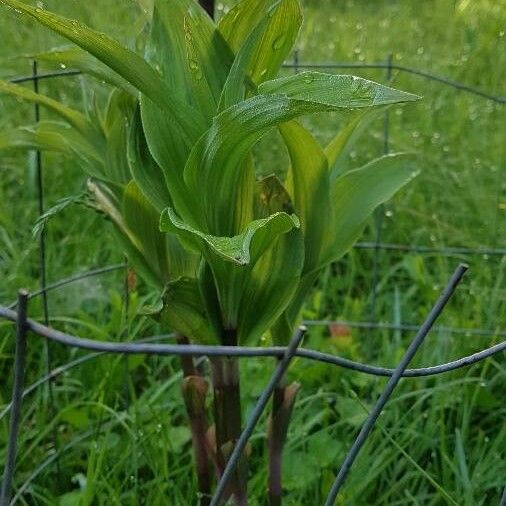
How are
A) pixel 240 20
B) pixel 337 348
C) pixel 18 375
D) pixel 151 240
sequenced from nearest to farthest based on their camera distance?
pixel 18 375
pixel 240 20
pixel 151 240
pixel 337 348

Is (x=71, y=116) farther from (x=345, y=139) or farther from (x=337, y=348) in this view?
(x=337, y=348)

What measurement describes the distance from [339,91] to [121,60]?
18 centimetres

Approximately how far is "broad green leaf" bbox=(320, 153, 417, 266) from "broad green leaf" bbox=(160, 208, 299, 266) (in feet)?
0.47

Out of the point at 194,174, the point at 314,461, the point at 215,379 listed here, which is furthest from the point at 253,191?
the point at 314,461

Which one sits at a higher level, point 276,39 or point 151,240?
point 276,39

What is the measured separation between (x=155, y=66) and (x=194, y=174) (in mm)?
122

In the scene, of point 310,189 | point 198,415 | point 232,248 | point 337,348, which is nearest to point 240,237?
point 232,248

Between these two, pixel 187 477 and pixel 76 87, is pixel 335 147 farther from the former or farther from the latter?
pixel 76 87

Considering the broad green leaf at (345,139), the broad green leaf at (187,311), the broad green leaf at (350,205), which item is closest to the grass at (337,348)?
the broad green leaf at (187,311)

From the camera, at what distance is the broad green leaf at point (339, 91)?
1.87 ft

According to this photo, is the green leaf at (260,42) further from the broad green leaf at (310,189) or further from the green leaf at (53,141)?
the green leaf at (53,141)

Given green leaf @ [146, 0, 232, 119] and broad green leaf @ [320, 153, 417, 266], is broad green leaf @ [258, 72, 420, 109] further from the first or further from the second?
broad green leaf @ [320, 153, 417, 266]

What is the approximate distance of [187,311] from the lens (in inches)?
29.6

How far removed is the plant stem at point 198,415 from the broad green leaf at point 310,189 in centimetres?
17
